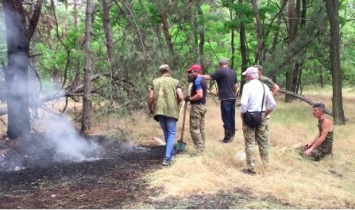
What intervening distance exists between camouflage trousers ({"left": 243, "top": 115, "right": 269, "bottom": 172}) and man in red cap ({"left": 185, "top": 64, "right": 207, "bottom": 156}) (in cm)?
115

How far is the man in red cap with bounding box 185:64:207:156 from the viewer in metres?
6.72

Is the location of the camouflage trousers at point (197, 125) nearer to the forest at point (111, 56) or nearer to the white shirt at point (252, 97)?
the white shirt at point (252, 97)

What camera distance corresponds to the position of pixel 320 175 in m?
5.67

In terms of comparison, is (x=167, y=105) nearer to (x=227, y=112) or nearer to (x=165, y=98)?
(x=165, y=98)

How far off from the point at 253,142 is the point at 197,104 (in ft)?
5.15

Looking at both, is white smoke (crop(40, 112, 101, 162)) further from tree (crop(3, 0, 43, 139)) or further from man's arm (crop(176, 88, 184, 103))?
man's arm (crop(176, 88, 184, 103))

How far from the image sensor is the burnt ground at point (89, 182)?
442cm

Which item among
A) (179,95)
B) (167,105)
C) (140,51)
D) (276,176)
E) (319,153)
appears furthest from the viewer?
(140,51)

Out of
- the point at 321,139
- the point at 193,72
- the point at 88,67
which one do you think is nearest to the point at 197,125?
the point at 193,72

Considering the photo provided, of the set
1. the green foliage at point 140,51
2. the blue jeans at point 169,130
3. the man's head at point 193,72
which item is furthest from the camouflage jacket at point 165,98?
the green foliage at point 140,51

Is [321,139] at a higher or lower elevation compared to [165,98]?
lower

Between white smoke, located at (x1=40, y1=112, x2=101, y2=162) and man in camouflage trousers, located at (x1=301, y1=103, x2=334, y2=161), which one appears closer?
man in camouflage trousers, located at (x1=301, y1=103, x2=334, y2=161)

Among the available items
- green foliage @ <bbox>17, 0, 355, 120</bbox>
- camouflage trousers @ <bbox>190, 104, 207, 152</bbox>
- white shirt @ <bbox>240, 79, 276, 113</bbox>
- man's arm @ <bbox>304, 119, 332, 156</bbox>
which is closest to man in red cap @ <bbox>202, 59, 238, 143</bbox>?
camouflage trousers @ <bbox>190, 104, 207, 152</bbox>

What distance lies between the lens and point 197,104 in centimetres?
693
